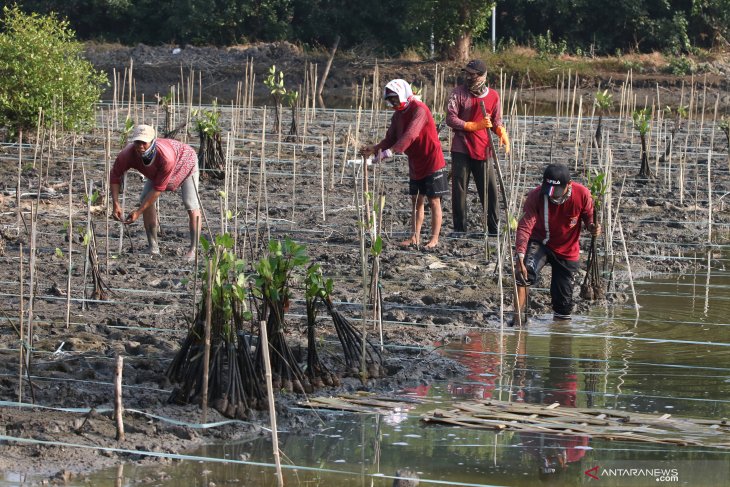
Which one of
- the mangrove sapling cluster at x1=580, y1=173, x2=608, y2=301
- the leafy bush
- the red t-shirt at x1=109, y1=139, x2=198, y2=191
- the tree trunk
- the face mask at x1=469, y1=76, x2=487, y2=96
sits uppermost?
the tree trunk

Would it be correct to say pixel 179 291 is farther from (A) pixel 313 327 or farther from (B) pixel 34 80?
(B) pixel 34 80

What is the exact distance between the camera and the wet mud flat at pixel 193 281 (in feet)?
16.5

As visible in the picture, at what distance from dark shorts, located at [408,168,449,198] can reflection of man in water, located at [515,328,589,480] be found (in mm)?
2045

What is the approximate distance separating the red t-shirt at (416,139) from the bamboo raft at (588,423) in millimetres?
3682

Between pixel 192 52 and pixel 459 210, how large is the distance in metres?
23.1

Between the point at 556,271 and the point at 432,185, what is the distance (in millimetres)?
1818

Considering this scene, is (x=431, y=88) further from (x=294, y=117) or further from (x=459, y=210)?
(x=459, y=210)

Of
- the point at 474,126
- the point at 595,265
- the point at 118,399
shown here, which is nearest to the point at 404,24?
the point at 474,126

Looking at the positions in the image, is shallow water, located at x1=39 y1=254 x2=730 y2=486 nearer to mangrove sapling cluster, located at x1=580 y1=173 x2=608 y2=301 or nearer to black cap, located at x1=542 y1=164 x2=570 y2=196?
mangrove sapling cluster, located at x1=580 y1=173 x2=608 y2=301

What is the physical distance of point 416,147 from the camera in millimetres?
9125

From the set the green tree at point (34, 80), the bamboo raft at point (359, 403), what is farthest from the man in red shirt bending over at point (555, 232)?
the green tree at point (34, 80)

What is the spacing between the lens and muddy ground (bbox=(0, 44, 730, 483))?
501 cm

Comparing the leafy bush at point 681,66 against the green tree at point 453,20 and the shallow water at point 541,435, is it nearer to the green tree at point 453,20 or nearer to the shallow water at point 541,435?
the green tree at point 453,20

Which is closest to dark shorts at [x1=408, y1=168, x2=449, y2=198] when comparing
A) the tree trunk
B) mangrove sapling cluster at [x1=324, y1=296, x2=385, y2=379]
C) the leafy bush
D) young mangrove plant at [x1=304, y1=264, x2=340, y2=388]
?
mangrove sapling cluster at [x1=324, y1=296, x2=385, y2=379]
